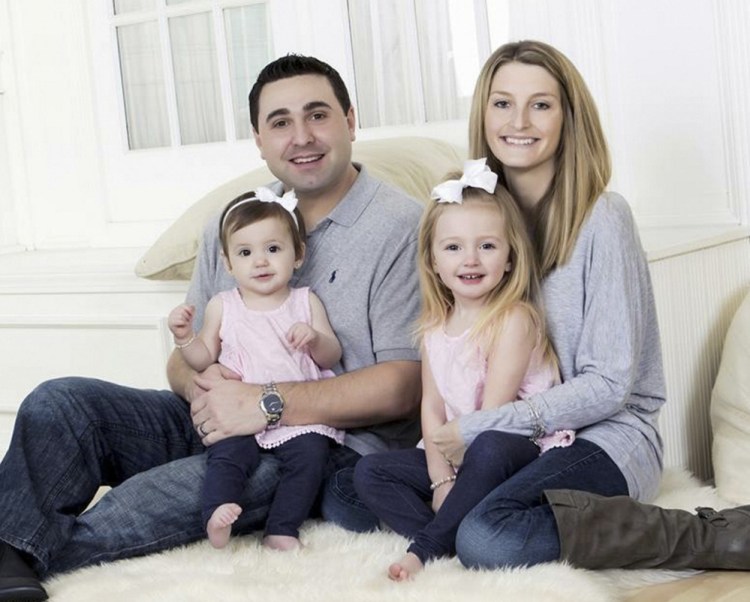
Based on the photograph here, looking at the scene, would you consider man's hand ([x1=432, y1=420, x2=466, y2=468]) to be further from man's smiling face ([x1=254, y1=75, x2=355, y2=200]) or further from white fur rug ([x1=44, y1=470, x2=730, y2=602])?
man's smiling face ([x1=254, y1=75, x2=355, y2=200])

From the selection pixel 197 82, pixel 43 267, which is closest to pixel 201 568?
pixel 43 267

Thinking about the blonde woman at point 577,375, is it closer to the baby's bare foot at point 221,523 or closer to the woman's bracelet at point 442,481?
the woman's bracelet at point 442,481

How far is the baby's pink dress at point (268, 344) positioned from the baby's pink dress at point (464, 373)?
245mm

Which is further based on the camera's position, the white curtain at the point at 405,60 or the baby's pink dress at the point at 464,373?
the white curtain at the point at 405,60

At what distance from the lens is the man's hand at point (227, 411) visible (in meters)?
2.37

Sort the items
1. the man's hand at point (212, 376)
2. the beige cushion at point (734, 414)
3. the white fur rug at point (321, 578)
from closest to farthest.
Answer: the white fur rug at point (321, 578)
the man's hand at point (212, 376)
the beige cushion at point (734, 414)

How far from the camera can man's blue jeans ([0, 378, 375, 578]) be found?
2215 millimetres

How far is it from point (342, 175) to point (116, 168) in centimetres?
187

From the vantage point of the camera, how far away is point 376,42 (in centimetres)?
368

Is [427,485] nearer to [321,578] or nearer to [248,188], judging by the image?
[321,578]

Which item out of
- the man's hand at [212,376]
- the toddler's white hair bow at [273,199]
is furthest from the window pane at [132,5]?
the man's hand at [212,376]

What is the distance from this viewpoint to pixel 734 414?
273 cm

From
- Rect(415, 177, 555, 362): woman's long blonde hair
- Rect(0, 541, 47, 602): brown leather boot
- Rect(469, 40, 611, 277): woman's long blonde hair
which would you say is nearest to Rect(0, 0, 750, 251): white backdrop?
Rect(469, 40, 611, 277): woman's long blonde hair

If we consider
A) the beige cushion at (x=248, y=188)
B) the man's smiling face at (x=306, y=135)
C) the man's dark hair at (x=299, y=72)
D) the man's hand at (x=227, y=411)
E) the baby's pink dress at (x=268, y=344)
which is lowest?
the man's hand at (x=227, y=411)
